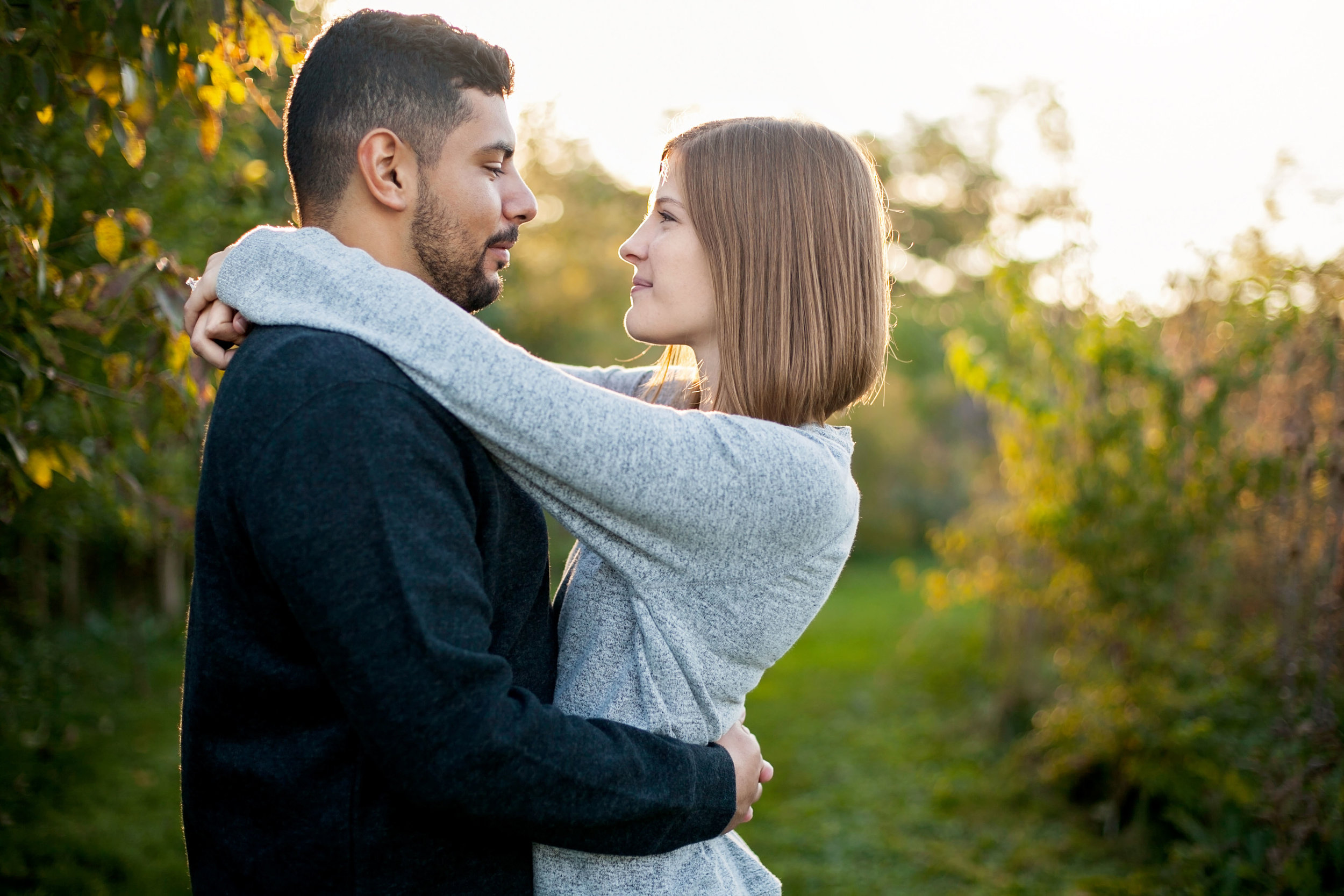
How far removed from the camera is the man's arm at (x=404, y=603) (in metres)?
1.12

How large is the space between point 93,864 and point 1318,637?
4999 mm

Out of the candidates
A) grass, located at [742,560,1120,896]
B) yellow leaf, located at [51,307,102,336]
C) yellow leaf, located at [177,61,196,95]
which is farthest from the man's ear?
grass, located at [742,560,1120,896]

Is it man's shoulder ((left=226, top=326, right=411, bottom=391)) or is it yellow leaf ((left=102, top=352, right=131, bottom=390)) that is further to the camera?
yellow leaf ((left=102, top=352, right=131, bottom=390))

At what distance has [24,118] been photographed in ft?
7.12

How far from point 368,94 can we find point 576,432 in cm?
70

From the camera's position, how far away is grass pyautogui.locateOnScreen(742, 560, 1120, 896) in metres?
4.78

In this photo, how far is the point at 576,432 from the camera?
126 cm

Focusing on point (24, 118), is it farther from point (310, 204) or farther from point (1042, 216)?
point (1042, 216)

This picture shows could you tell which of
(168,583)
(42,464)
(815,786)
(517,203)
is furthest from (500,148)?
(168,583)

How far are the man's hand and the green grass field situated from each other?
2263 mm

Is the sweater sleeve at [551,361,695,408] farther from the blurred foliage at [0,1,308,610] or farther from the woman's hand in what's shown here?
the blurred foliage at [0,1,308,610]

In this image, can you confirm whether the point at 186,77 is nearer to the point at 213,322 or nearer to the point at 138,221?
the point at 138,221

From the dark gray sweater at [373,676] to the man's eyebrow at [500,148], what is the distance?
0.51 m

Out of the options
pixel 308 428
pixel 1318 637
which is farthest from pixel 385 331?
pixel 1318 637
